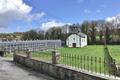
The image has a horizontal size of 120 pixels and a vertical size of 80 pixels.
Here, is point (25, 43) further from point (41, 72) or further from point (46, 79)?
point (46, 79)

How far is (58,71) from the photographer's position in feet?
50.1

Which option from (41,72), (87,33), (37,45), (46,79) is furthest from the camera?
(87,33)

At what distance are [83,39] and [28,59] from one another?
72005mm

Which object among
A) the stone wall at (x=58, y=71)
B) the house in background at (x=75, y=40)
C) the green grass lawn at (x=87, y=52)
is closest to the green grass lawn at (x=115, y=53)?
the green grass lawn at (x=87, y=52)

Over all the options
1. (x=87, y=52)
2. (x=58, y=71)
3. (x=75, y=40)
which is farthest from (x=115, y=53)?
(x=75, y=40)

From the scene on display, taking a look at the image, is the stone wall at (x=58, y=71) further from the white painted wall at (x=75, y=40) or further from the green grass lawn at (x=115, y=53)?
the white painted wall at (x=75, y=40)

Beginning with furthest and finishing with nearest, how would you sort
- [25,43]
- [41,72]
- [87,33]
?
[87,33]
[25,43]
[41,72]

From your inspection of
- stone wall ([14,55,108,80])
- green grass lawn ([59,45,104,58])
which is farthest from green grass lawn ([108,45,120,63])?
stone wall ([14,55,108,80])

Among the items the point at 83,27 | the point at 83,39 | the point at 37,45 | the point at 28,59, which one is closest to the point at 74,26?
the point at 83,27

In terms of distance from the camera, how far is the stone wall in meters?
12.4

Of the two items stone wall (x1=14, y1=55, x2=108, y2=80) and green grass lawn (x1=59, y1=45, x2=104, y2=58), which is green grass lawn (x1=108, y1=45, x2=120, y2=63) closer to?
green grass lawn (x1=59, y1=45, x2=104, y2=58)

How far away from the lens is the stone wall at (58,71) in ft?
40.7

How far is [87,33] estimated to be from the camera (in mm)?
103500

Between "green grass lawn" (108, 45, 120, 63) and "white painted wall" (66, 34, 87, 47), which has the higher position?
"white painted wall" (66, 34, 87, 47)
